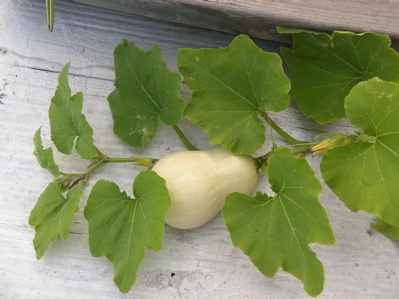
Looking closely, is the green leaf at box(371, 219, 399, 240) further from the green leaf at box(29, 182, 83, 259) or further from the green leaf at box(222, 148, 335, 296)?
the green leaf at box(29, 182, 83, 259)

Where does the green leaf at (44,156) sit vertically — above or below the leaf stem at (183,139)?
below

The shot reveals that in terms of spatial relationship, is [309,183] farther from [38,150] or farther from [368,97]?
[38,150]

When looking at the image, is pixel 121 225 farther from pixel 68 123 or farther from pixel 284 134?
pixel 284 134

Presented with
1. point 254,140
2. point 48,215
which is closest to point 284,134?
point 254,140

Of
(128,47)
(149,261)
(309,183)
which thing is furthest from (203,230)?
(128,47)

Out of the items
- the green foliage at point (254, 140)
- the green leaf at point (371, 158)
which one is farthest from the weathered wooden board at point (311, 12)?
the green leaf at point (371, 158)

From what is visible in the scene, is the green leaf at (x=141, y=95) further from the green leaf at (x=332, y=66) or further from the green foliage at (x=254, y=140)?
the green leaf at (x=332, y=66)

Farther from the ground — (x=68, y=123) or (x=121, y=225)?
(x=68, y=123)
